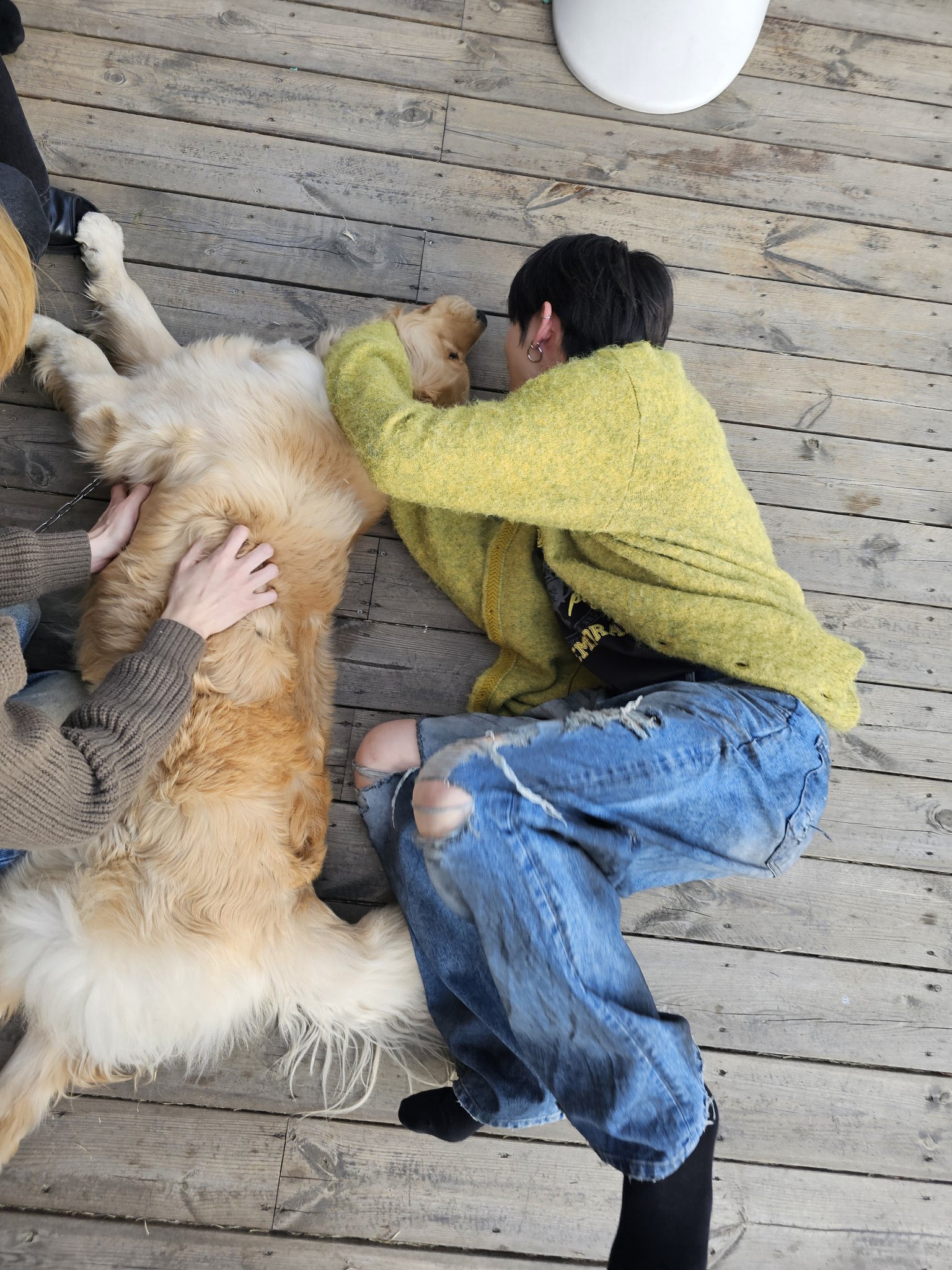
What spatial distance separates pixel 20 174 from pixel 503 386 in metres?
1.26

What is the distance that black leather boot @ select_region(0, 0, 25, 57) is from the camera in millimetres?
2049

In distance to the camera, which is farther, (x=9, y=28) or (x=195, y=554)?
(x=9, y=28)

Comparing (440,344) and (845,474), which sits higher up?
(440,344)

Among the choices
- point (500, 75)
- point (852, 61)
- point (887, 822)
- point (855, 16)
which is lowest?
point (887, 822)

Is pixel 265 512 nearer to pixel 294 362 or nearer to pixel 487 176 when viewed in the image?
pixel 294 362

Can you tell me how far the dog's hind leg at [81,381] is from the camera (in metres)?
1.74

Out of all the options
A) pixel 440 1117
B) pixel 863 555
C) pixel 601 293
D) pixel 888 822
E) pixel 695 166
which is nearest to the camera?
pixel 601 293

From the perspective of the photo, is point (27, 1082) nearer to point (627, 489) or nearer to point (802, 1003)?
point (627, 489)

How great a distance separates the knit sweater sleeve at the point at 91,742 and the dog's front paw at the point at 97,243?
1099mm

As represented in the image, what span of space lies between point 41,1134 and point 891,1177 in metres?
2.17

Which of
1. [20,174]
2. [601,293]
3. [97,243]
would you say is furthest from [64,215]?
[601,293]

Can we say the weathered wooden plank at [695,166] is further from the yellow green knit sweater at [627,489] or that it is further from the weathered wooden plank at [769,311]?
the yellow green knit sweater at [627,489]

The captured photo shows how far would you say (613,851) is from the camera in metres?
1.56

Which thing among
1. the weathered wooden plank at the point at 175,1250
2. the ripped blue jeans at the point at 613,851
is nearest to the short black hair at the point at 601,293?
the ripped blue jeans at the point at 613,851
